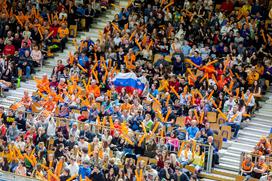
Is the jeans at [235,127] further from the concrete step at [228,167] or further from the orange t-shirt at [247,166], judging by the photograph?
the orange t-shirt at [247,166]

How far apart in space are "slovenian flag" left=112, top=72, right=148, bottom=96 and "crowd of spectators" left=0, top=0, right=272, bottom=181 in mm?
251

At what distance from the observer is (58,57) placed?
37.2 meters

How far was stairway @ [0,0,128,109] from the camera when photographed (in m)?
34.9

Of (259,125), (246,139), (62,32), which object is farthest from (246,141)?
(62,32)

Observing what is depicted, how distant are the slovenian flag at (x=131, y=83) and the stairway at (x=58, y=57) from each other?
365 centimetres

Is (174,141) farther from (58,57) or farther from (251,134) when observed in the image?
(58,57)

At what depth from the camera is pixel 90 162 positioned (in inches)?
1120

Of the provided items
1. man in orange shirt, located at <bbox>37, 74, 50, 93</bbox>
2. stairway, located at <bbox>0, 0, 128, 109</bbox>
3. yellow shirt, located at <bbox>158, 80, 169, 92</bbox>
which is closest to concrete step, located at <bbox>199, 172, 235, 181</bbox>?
yellow shirt, located at <bbox>158, 80, 169, 92</bbox>

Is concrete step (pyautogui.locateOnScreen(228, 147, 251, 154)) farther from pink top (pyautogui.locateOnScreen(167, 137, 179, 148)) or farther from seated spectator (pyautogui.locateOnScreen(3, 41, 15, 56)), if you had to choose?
seated spectator (pyautogui.locateOnScreen(3, 41, 15, 56))

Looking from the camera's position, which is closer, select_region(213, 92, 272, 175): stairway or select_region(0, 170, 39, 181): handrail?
select_region(0, 170, 39, 181): handrail

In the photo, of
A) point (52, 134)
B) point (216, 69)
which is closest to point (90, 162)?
point (52, 134)

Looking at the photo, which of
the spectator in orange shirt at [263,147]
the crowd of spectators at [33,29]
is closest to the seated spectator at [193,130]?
the spectator in orange shirt at [263,147]

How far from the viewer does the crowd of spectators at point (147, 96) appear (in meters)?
28.6

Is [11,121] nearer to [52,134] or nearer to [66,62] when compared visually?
[52,134]
